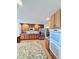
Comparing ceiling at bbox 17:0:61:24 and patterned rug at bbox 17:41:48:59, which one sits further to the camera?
ceiling at bbox 17:0:61:24

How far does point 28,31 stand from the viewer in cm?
1145

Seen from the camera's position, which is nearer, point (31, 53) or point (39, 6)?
point (31, 53)

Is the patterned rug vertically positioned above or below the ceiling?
below

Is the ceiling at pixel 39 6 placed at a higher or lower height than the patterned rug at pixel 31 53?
higher

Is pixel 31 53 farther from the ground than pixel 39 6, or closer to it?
closer to it

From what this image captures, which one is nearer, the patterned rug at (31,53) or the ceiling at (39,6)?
the patterned rug at (31,53)
